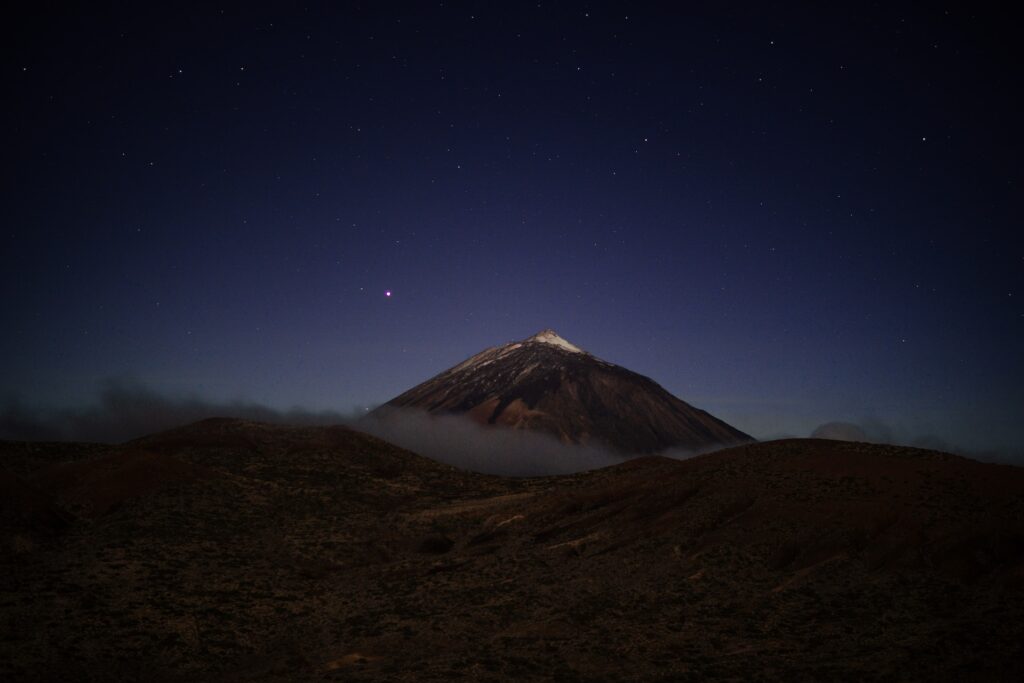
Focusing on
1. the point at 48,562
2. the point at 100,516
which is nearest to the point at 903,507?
the point at 48,562

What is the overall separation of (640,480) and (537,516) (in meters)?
8.19

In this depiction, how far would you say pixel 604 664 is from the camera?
2028 cm

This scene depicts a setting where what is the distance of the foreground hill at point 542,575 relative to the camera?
68.1 feet

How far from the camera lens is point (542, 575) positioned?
3122 centimetres

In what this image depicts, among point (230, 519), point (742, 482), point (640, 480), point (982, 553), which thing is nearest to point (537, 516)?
point (640, 480)

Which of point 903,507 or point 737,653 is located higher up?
point 903,507

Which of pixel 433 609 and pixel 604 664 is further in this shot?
pixel 433 609

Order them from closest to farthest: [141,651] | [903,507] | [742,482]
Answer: [141,651]
[903,507]
[742,482]

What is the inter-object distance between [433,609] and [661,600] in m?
10.5

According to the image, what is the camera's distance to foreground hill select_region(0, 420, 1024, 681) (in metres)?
20.8

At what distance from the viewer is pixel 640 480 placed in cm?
4347

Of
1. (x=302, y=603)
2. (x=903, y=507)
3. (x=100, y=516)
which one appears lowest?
(x=302, y=603)

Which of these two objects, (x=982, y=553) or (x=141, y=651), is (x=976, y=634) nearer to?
(x=982, y=553)

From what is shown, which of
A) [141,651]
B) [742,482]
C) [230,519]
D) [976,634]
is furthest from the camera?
[230,519]
